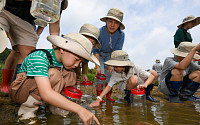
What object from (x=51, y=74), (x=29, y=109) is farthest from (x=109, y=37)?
(x=29, y=109)

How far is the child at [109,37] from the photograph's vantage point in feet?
11.1

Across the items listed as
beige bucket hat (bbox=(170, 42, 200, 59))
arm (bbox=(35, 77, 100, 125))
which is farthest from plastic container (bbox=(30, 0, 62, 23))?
beige bucket hat (bbox=(170, 42, 200, 59))

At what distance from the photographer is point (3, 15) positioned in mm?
2150

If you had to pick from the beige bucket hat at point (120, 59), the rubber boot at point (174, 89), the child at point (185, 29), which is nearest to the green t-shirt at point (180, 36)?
the child at point (185, 29)

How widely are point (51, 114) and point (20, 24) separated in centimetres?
143

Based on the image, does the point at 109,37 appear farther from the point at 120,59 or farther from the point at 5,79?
the point at 5,79

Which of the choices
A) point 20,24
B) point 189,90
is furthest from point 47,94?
point 189,90

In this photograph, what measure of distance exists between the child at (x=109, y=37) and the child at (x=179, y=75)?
127 centimetres

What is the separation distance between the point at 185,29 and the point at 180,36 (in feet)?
1.21

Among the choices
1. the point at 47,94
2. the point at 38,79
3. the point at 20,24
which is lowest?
the point at 47,94

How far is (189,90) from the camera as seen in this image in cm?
373

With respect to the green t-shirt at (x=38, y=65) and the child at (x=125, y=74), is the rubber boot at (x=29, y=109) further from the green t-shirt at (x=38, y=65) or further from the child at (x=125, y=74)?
the child at (x=125, y=74)

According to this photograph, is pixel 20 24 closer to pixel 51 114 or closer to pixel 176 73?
pixel 51 114

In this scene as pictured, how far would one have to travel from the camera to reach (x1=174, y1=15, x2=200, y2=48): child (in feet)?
13.1
